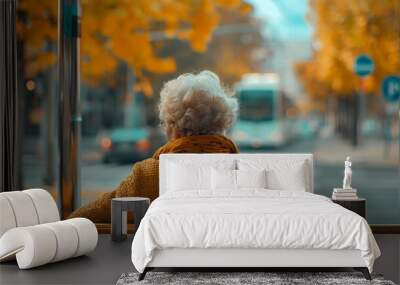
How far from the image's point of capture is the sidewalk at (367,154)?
15031 millimetres

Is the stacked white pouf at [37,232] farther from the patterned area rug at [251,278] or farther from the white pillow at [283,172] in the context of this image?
the white pillow at [283,172]

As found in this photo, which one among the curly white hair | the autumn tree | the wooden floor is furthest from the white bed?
the autumn tree

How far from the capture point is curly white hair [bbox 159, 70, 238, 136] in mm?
6316

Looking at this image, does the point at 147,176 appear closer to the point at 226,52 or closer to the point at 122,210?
the point at 122,210

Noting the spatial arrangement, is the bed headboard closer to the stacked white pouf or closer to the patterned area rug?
the stacked white pouf

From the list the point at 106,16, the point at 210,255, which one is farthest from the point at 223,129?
the point at 106,16

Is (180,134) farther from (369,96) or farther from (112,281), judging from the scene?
(369,96)

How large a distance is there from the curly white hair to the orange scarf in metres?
0.05

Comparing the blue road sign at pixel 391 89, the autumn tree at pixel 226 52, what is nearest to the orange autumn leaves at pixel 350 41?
the autumn tree at pixel 226 52

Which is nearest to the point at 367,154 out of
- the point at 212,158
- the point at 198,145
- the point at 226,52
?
the point at 226,52

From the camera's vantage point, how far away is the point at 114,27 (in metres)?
8.86

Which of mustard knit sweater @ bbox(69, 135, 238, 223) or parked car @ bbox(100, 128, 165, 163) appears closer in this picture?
mustard knit sweater @ bbox(69, 135, 238, 223)

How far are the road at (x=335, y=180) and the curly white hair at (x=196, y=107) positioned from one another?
3.66 metres

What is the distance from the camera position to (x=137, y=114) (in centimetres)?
1578
